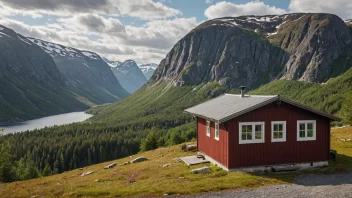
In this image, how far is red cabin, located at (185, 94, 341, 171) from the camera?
2842 centimetres

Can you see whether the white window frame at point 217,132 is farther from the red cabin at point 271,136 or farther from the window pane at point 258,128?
the window pane at point 258,128

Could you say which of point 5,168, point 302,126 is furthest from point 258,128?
point 5,168

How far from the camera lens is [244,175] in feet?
87.6

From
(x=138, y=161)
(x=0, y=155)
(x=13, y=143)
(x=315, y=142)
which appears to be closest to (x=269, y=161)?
(x=315, y=142)

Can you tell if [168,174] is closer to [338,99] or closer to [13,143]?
[13,143]

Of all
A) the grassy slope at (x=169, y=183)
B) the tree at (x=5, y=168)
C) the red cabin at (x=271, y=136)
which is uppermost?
the red cabin at (x=271, y=136)

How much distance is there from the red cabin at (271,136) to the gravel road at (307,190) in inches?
148

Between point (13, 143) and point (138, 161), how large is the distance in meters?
134

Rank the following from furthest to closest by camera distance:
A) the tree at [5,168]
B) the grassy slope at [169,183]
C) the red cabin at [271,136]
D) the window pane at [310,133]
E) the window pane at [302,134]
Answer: the tree at [5,168] < the window pane at [310,133] < the window pane at [302,134] < the red cabin at [271,136] < the grassy slope at [169,183]

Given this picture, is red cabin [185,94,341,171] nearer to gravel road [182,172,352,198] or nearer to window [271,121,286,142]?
window [271,121,286,142]

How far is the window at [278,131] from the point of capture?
29.5 m

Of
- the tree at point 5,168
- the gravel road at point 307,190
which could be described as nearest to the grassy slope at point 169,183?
the gravel road at point 307,190

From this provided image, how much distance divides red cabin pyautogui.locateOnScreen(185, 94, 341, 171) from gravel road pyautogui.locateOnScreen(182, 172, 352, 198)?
12.3 feet

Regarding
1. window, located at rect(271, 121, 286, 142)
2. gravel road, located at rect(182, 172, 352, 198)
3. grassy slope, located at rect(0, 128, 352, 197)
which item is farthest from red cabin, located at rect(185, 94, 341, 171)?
gravel road, located at rect(182, 172, 352, 198)
